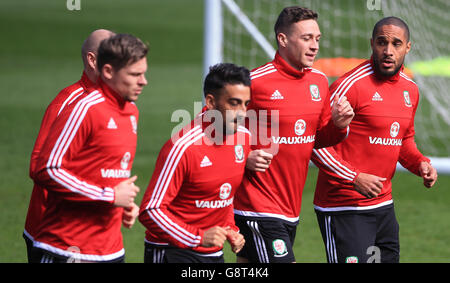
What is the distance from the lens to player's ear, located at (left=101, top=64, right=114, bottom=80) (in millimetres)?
4406

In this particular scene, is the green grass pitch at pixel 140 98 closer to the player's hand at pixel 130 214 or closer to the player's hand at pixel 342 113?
the player's hand at pixel 342 113

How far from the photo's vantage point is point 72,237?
450 cm

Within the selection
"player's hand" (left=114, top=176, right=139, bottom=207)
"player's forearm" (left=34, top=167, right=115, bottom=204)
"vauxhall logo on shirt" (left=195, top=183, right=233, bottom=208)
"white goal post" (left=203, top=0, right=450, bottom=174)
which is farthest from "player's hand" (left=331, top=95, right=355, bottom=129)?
"white goal post" (left=203, top=0, right=450, bottom=174)

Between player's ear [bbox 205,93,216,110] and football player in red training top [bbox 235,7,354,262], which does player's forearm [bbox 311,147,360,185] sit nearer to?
football player in red training top [bbox 235,7,354,262]

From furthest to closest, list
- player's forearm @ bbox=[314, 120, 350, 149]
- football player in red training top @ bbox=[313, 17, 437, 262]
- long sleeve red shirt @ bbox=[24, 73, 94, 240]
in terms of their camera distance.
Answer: football player in red training top @ bbox=[313, 17, 437, 262] → player's forearm @ bbox=[314, 120, 350, 149] → long sleeve red shirt @ bbox=[24, 73, 94, 240]

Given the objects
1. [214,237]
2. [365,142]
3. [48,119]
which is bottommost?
[214,237]

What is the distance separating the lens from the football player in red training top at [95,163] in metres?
4.30

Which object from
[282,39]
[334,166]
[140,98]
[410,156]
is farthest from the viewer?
[140,98]

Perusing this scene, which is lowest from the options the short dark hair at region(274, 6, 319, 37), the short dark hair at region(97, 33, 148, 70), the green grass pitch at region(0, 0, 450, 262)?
the green grass pitch at region(0, 0, 450, 262)

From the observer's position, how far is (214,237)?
4523 millimetres

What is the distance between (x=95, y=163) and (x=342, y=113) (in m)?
1.82

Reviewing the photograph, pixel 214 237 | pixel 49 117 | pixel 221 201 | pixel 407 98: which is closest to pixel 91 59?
pixel 49 117

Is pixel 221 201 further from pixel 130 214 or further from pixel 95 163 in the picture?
pixel 95 163
